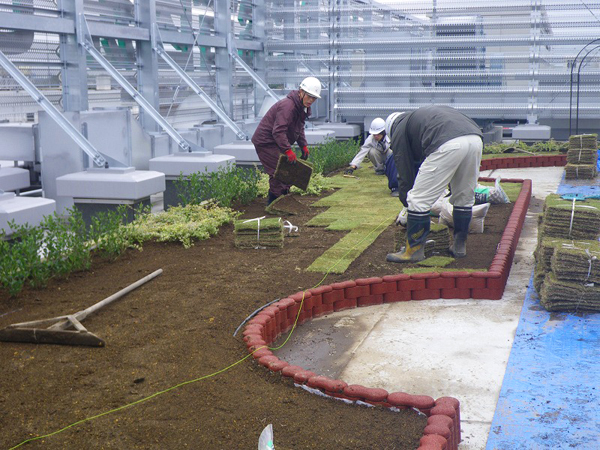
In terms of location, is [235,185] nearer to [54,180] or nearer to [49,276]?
[54,180]

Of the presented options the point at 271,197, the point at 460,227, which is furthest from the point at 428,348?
the point at 271,197

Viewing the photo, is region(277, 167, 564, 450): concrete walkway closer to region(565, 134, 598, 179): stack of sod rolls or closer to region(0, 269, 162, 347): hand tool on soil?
region(0, 269, 162, 347): hand tool on soil

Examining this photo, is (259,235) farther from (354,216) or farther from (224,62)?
(224,62)

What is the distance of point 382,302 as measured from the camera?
7.07m

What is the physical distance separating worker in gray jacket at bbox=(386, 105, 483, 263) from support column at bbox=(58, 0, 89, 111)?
5754mm

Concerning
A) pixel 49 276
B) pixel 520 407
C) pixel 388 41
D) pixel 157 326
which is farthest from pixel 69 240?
pixel 388 41

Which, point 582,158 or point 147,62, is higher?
point 147,62

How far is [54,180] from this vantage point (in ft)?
36.0

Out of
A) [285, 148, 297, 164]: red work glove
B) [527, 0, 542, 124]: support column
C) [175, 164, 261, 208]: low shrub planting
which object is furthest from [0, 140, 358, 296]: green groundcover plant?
[527, 0, 542, 124]: support column

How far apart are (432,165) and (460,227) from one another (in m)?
0.83

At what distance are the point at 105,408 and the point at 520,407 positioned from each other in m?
2.48

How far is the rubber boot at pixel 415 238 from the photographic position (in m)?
7.65

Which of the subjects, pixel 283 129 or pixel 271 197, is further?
pixel 271 197

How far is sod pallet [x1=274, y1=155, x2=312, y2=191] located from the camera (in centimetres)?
1019
